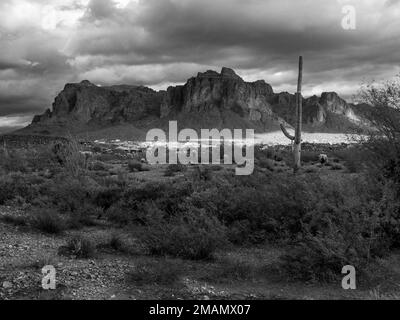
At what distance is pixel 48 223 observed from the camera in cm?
1183

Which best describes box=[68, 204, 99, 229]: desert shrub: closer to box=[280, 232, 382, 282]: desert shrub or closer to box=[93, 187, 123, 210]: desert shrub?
box=[93, 187, 123, 210]: desert shrub

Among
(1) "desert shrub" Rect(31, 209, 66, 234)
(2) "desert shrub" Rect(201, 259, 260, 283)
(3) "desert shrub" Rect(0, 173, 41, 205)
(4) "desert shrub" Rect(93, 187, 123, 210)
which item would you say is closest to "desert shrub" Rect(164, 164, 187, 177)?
(3) "desert shrub" Rect(0, 173, 41, 205)

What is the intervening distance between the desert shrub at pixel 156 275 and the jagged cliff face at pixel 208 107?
11681 cm

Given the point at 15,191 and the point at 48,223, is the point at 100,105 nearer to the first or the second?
the point at 15,191

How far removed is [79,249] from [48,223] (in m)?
2.50

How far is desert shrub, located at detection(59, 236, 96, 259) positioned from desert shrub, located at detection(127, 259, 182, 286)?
1451 millimetres

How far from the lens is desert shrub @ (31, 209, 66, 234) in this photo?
11.8 m

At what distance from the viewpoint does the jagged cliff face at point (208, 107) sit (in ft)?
451

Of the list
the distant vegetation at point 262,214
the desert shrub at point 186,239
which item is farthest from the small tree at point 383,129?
the desert shrub at point 186,239

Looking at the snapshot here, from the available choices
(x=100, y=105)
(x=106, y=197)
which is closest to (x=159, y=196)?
(x=106, y=197)

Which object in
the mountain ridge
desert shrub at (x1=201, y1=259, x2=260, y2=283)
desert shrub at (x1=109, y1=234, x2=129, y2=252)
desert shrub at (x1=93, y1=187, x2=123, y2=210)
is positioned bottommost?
desert shrub at (x1=201, y1=259, x2=260, y2=283)

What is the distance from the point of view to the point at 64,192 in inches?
611

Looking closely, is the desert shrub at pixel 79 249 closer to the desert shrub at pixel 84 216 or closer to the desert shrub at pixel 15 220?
→ the desert shrub at pixel 84 216

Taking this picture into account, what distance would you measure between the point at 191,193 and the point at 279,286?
6369mm
